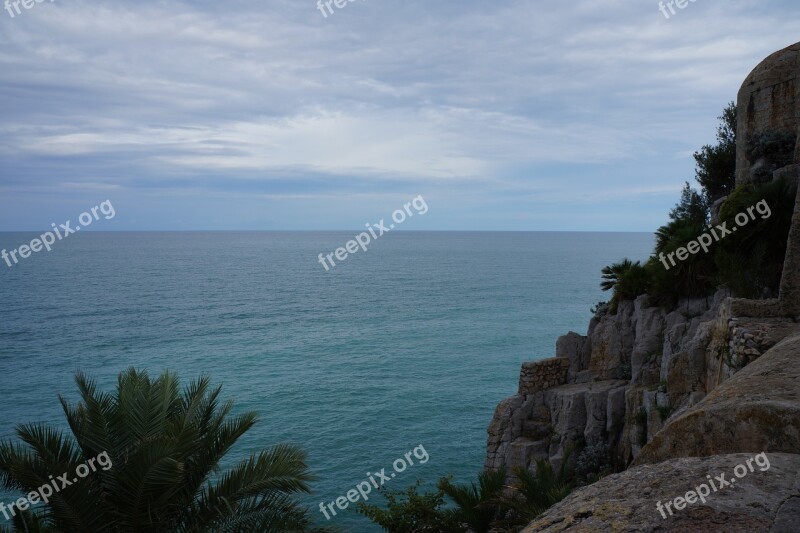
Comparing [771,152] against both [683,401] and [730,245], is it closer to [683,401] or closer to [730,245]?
[730,245]

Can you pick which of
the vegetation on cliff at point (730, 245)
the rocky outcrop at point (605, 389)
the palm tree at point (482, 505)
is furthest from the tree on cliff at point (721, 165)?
the palm tree at point (482, 505)

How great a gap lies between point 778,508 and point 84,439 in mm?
10233

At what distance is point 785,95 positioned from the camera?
20250mm

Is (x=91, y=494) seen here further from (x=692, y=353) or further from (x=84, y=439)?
(x=692, y=353)

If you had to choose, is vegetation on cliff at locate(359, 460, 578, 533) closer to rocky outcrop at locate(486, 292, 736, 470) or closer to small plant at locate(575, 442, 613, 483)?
small plant at locate(575, 442, 613, 483)

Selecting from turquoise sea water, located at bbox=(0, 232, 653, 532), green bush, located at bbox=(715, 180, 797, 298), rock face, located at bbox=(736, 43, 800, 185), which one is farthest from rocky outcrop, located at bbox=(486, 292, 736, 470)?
rock face, located at bbox=(736, 43, 800, 185)

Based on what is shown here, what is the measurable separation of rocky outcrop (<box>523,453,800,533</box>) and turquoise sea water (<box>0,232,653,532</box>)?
18.6 m

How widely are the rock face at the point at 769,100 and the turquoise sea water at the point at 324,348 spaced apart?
17488 millimetres

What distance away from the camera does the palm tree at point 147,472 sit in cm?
933

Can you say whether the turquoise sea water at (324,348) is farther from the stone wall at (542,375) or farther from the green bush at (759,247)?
A: the green bush at (759,247)

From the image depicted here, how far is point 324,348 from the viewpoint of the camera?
168 ft

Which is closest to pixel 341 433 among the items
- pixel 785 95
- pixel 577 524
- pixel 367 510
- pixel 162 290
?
pixel 367 510

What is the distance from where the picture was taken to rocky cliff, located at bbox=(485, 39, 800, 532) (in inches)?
164

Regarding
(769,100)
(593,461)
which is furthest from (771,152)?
(593,461)
